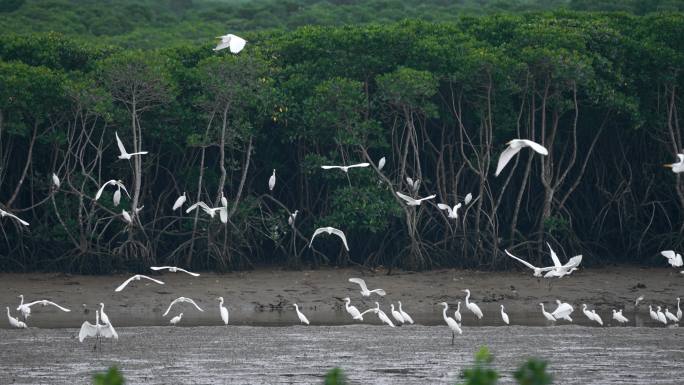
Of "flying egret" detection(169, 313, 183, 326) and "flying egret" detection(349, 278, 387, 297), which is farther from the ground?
"flying egret" detection(349, 278, 387, 297)

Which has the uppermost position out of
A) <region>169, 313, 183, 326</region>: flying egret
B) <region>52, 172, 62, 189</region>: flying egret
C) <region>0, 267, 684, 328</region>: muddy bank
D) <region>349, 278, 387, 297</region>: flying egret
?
<region>52, 172, 62, 189</region>: flying egret

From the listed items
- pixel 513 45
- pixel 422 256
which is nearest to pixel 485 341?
pixel 422 256

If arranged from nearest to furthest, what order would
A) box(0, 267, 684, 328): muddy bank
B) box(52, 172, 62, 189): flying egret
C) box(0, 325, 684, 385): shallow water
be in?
box(0, 325, 684, 385): shallow water, box(0, 267, 684, 328): muddy bank, box(52, 172, 62, 189): flying egret

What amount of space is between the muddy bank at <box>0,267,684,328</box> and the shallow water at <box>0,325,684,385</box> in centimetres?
145

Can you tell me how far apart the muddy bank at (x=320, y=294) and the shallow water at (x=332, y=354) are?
145 centimetres

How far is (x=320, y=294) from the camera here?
19953 mm

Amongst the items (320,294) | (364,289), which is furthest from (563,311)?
(320,294)

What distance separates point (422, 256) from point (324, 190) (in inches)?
119

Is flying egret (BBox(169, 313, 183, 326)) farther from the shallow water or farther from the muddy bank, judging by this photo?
the muddy bank

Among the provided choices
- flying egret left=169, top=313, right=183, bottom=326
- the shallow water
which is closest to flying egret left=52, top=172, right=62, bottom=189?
flying egret left=169, top=313, right=183, bottom=326

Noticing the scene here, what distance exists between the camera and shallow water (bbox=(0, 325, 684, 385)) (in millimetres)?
12211

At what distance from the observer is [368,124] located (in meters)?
21.9

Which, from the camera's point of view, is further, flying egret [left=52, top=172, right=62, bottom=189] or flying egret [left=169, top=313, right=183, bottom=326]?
flying egret [left=52, top=172, right=62, bottom=189]

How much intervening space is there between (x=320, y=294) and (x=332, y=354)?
243 inches
